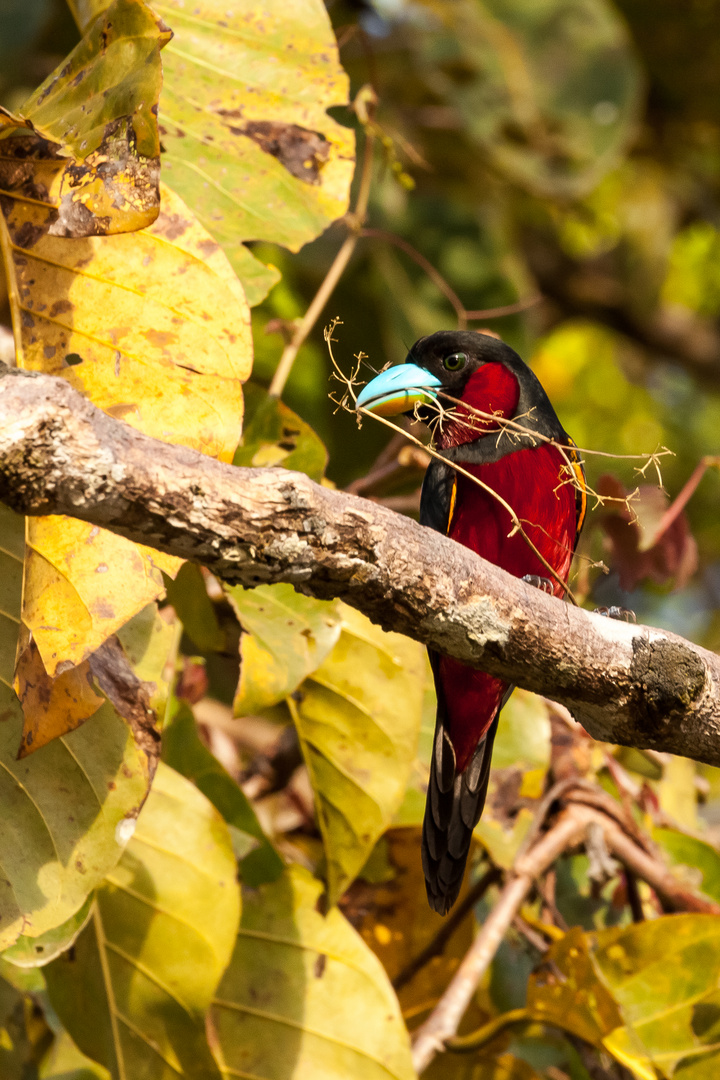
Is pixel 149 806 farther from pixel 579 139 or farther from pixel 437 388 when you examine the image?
pixel 579 139

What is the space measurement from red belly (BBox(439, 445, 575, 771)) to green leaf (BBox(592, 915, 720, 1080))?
510mm

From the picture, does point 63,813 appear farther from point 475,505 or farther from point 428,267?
point 428,267

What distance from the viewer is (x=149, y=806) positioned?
2164 mm

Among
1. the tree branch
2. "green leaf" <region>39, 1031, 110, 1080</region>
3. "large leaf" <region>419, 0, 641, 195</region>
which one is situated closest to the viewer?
the tree branch

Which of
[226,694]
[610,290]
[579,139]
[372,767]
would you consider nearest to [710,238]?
[610,290]

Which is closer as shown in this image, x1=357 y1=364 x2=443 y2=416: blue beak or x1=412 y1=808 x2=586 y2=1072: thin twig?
x1=357 y1=364 x2=443 y2=416: blue beak

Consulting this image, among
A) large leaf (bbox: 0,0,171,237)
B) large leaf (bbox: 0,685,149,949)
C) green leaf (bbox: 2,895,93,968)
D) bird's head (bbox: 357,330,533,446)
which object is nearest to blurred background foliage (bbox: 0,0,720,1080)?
bird's head (bbox: 357,330,533,446)

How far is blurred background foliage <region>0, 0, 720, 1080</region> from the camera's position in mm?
2281

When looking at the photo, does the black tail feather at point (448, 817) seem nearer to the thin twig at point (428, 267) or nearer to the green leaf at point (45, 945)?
the green leaf at point (45, 945)

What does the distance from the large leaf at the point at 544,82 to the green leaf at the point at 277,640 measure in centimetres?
278

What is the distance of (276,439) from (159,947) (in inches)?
38.7

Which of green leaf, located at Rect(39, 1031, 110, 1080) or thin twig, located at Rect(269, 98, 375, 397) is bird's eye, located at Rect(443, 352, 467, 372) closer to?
thin twig, located at Rect(269, 98, 375, 397)

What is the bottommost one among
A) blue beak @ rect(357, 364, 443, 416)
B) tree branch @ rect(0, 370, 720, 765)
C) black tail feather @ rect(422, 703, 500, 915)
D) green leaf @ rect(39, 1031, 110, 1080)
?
green leaf @ rect(39, 1031, 110, 1080)

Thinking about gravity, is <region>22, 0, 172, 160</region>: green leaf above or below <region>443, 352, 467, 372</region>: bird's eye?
above
